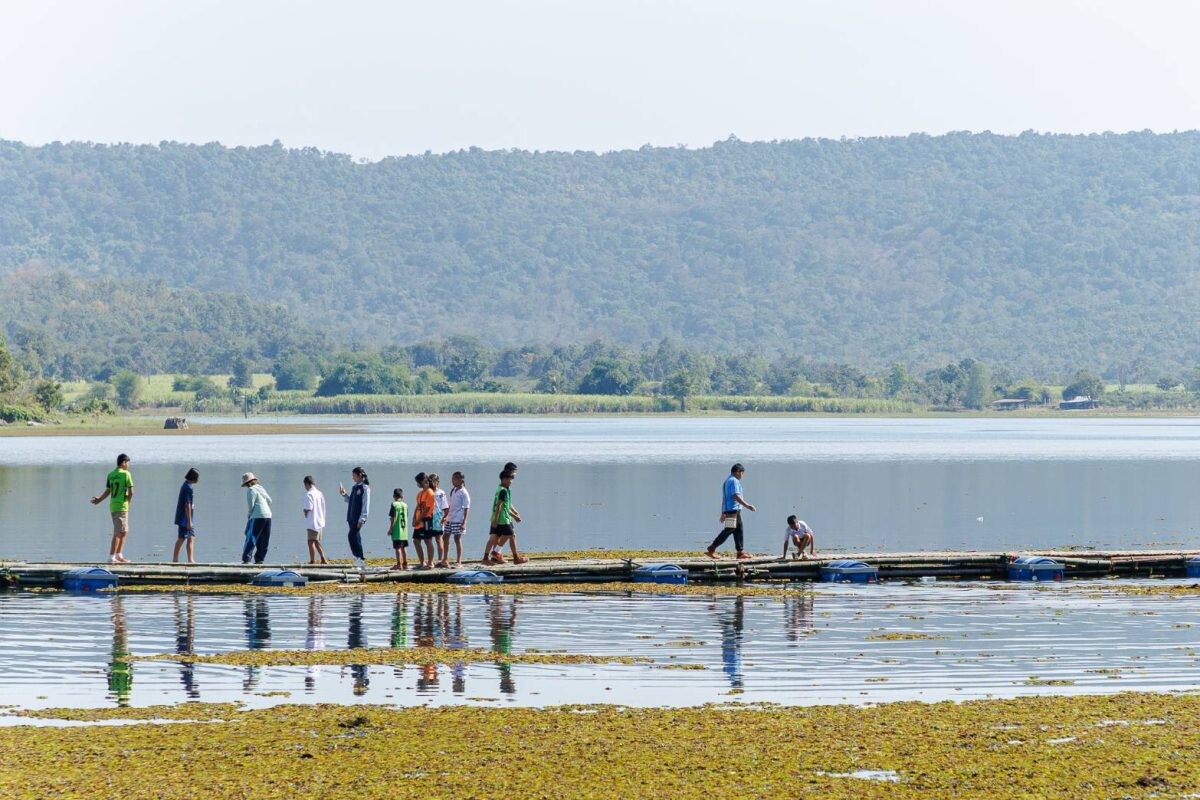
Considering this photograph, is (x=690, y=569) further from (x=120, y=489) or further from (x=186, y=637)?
(x=186, y=637)

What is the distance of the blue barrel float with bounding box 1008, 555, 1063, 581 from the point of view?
100 ft

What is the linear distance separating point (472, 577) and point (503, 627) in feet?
16.3

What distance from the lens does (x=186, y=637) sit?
2234cm

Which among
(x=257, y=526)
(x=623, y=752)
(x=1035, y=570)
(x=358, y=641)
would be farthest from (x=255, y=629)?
(x=1035, y=570)

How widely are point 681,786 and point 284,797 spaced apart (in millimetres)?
3039

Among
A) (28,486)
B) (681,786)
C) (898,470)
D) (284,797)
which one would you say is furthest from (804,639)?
(898,470)

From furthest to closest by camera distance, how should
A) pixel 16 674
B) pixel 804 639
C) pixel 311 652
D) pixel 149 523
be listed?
pixel 149 523
pixel 804 639
pixel 311 652
pixel 16 674

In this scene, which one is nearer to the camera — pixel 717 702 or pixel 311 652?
pixel 717 702

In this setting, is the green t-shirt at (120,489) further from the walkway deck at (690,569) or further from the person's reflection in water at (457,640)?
the person's reflection in water at (457,640)

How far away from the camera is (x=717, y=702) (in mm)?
17688

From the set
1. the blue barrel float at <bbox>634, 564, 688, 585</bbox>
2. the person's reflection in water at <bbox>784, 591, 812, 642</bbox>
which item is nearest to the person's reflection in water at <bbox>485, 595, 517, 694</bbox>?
the blue barrel float at <bbox>634, 564, 688, 585</bbox>

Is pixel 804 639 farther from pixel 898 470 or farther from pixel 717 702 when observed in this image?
pixel 898 470

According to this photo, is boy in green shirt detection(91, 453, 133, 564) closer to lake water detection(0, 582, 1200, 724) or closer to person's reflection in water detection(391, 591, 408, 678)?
lake water detection(0, 582, 1200, 724)

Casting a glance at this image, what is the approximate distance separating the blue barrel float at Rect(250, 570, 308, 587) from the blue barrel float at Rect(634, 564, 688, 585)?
537cm
